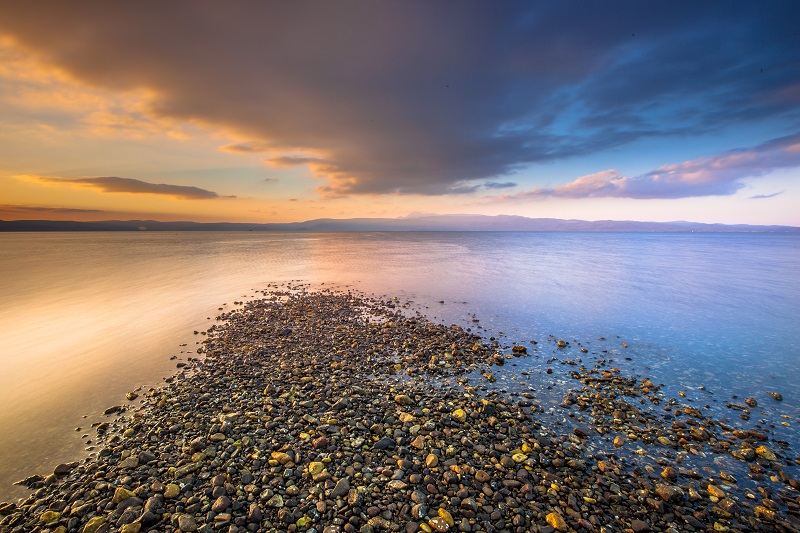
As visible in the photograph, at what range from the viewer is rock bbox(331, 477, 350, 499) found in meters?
5.48

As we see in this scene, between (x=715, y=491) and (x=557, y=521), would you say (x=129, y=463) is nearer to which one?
(x=557, y=521)

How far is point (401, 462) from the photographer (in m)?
6.14

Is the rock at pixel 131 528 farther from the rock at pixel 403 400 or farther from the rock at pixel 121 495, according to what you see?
the rock at pixel 403 400

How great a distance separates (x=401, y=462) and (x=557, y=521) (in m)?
2.59

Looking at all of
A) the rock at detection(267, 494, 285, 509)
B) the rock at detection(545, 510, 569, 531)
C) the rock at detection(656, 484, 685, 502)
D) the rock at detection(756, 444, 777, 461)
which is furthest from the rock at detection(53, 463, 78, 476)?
the rock at detection(756, 444, 777, 461)

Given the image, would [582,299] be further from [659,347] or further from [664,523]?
[664,523]

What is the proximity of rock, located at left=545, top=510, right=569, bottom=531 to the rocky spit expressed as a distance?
0.03 m

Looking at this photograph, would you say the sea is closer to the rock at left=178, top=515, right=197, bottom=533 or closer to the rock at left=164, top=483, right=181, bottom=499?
the rock at left=164, top=483, right=181, bottom=499

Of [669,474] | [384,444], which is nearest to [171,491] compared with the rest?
[384,444]

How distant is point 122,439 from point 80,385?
506cm

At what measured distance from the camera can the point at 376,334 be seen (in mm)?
13898

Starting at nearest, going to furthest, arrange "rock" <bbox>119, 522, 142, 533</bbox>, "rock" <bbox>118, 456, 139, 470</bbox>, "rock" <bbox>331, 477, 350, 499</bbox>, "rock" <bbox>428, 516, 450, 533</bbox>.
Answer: "rock" <bbox>119, 522, 142, 533</bbox> < "rock" <bbox>428, 516, 450, 533</bbox> < "rock" <bbox>331, 477, 350, 499</bbox> < "rock" <bbox>118, 456, 139, 470</bbox>

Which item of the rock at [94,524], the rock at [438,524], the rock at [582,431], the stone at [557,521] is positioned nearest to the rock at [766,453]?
the rock at [582,431]

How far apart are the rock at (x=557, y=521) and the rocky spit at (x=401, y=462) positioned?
3cm
